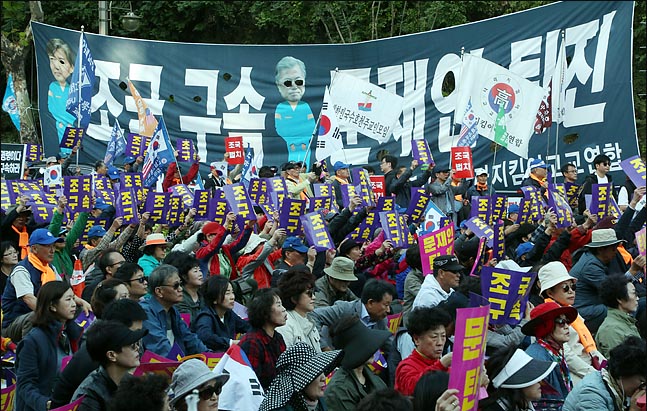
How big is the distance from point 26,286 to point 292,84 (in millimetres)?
12176

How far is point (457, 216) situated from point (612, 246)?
A: 533 cm

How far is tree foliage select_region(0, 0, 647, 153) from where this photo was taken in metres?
20.6

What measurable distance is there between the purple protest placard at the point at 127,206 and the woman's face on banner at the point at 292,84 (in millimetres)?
8640

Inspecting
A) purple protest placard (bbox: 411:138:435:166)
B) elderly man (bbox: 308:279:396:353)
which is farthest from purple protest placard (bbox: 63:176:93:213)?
purple protest placard (bbox: 411:138:435:166)

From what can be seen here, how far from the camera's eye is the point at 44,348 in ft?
16.6

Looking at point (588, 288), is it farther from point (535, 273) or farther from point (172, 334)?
point (172, 334)

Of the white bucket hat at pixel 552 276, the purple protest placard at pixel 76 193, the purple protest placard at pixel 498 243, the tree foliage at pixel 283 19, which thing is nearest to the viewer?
the white bucket hat at pixel 552 276

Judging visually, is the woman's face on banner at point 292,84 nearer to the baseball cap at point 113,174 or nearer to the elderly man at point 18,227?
the baseball cap at point 113,174

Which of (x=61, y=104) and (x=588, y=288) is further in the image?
(x=61, y=104)

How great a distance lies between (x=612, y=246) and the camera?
761 cm

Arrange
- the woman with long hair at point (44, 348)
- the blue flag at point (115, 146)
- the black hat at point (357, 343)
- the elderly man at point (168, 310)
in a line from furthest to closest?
1. the blue flag at point (115, 146)
2. the elderly man at point (168, 310)
3. the woman with long hair at point (44, 348)
4. the black hat at point (357, 343)

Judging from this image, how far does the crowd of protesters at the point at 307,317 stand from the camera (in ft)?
14.3

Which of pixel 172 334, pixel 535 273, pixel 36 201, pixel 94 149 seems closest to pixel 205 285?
pixel 172 334

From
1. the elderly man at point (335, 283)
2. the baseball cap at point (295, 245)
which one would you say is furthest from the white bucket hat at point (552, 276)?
the baseball cap at point (295, 245)
